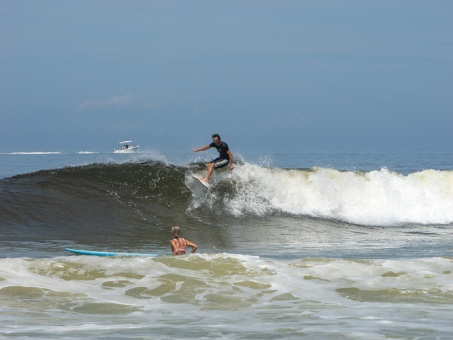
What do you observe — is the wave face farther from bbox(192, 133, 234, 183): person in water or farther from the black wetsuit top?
the black wetsuit top

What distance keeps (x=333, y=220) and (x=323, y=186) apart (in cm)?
326

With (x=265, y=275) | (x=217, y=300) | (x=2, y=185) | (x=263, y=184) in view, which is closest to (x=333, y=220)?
(x=263, y=184)

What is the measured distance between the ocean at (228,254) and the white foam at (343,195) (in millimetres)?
68

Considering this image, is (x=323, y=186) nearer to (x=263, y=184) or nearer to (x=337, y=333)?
(x=263, y=184)

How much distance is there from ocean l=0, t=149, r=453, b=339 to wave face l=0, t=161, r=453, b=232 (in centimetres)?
6

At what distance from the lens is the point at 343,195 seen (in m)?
26.4

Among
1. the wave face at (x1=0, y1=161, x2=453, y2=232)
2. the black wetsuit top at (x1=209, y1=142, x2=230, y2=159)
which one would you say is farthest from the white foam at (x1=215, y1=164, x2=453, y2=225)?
the black wetsuit top at (x1=209, y1=142, x2=230, y2=159)

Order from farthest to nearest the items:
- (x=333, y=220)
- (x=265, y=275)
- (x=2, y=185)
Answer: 1. (x=333, y=220)
2. (x=2, y=185)
3. (x=265, y=275)

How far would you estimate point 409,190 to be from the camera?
92.7 ft

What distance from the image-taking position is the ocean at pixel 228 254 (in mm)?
9102

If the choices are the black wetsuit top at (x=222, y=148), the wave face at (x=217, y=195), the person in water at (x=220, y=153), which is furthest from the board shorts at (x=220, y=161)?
the wave face at (x=217, y=195)

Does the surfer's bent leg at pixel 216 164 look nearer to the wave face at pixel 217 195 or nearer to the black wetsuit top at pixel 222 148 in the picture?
the black wetsuit top at pixel 222 148

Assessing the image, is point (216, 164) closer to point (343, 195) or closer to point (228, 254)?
point (343, 195)

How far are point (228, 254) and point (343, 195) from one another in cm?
1375
